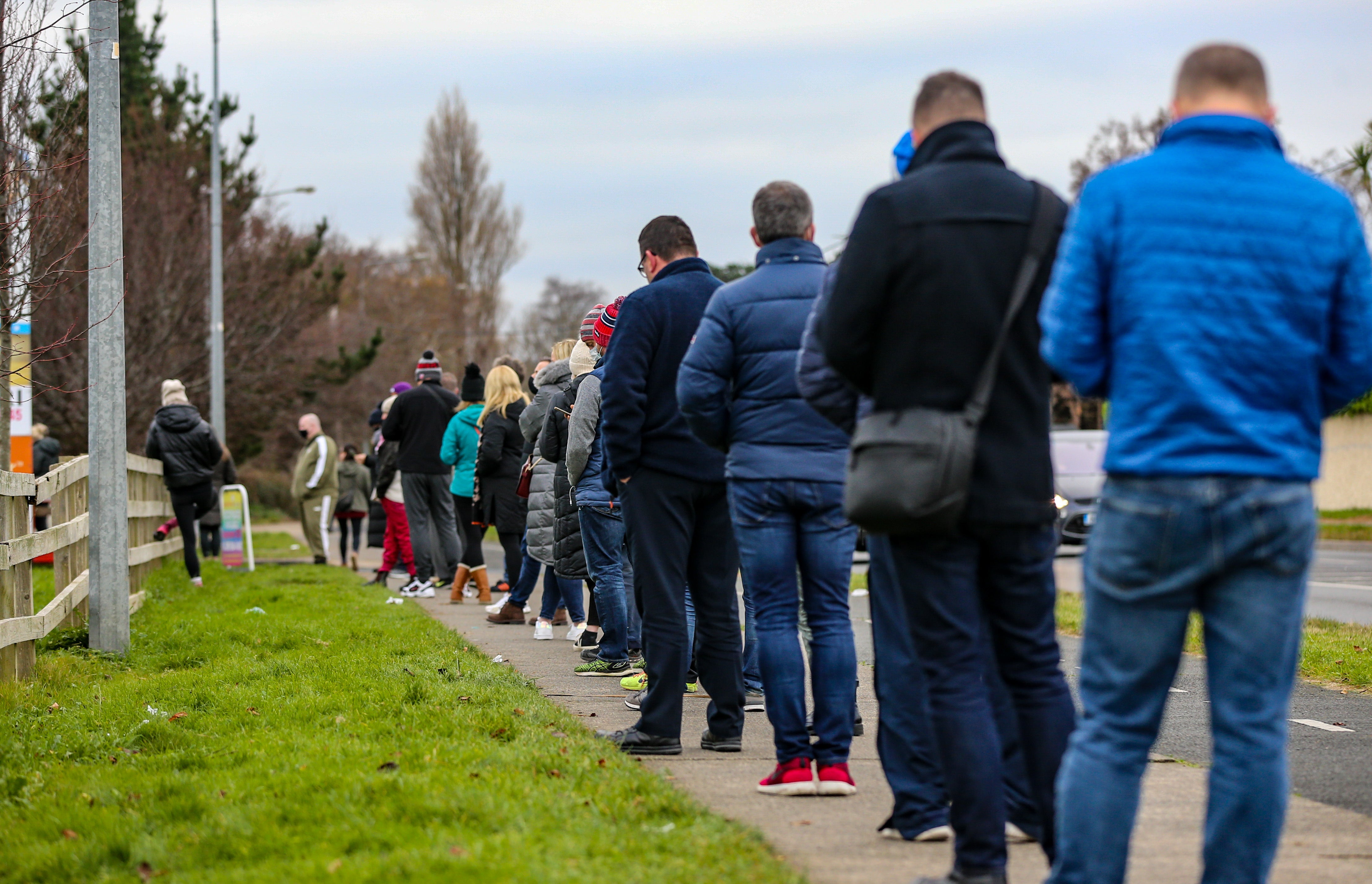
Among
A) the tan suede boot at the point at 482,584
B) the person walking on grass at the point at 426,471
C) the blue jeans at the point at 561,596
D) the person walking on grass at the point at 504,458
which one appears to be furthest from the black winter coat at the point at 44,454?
the blue jeans at the point at 561,596

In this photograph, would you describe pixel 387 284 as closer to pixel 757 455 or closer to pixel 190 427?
pixel 190 427

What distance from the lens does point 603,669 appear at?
8312 mm

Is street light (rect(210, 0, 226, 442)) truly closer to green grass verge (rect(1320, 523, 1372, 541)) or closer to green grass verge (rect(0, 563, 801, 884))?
green grass verge (rect(0, 563, 801, 884))

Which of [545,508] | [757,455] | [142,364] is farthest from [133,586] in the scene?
[142,364]

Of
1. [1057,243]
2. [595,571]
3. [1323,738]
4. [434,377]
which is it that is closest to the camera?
[1057,243]

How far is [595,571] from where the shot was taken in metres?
8.16

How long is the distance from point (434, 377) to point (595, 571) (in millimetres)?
6260

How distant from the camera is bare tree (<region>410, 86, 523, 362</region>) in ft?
218

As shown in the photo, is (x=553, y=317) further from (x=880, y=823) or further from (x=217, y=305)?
(x=880, y=823)

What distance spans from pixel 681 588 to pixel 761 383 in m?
1.09

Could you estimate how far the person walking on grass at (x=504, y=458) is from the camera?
11.5 metres

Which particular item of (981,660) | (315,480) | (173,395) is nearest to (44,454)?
(315,480)

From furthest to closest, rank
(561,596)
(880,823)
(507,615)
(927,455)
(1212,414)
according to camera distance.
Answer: (507,615) < (561,596) < (880,823) < (927,455) < (1212,414)

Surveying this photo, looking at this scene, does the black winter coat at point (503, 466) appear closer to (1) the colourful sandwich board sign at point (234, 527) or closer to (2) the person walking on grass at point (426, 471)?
(2) the person walking on grass at point (426, 471)
